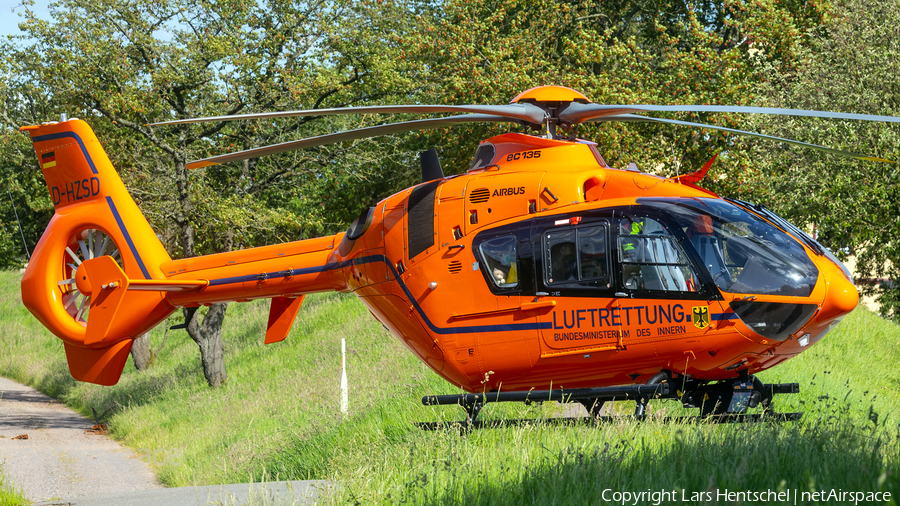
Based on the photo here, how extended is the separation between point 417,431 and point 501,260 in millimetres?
2355

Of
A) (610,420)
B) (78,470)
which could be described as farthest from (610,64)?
(78,470)

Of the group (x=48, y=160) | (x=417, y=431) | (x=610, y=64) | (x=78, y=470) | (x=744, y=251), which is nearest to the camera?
(x=744, y=251)

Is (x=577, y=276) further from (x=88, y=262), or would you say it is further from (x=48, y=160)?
(x=48, y=160)

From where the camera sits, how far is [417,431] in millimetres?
8547

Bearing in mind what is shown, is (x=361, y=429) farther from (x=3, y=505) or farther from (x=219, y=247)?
(x=219, y=247)

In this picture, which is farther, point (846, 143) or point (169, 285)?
point (846, 143)

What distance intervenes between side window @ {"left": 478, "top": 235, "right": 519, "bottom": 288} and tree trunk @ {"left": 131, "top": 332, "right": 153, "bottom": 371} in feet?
55.4

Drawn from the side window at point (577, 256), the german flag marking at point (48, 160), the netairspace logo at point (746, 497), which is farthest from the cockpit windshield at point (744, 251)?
the german flag marking at point (48, 160)

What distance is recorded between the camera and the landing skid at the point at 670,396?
7062mm

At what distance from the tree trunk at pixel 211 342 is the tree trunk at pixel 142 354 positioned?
16.7ft

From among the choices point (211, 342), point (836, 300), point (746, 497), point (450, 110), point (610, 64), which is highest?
point (610, 64)

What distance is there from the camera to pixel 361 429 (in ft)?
32.3

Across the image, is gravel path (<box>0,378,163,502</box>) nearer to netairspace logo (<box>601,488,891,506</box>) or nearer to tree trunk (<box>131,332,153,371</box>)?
tree trunk (<box>131,332,153,371</box>)

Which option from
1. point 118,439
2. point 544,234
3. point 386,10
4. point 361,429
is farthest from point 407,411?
point 386,10
